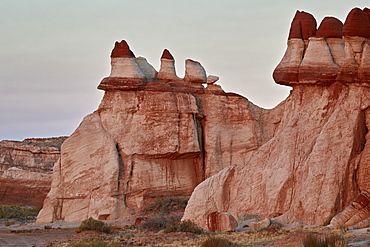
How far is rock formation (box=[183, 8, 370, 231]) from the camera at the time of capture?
89.5ft

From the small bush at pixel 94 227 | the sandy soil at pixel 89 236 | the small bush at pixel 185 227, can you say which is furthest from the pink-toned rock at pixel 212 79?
the small bush at pixel 185 227

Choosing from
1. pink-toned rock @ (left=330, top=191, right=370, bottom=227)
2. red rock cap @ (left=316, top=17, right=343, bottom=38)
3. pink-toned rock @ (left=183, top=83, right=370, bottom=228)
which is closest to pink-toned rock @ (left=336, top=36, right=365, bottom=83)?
pink-toned rock @ (left=183, top=83, right=370, bottom=228)

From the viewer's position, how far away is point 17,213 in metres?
49.3

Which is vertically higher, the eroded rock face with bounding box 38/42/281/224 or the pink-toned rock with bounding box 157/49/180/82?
the pink-toned rock with bounding box 157/49/180/82

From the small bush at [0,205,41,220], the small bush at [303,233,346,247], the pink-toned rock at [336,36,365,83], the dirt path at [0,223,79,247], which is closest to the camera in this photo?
the small bush at [303,233,346,247]

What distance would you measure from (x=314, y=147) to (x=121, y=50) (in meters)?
16.6

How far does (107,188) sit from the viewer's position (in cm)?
4044

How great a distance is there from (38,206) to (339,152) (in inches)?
1244

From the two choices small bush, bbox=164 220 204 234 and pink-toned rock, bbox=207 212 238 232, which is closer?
pink-toned rock, bbox=207 212 238 232

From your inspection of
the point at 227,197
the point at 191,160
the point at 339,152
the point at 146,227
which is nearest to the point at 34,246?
the point at 146,227

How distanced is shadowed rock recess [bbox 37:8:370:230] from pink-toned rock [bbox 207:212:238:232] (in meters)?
0.04

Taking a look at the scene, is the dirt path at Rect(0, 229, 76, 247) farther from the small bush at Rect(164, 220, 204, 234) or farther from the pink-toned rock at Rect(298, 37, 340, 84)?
the pink-toned rock at Rect(298, 37, 340, 84)

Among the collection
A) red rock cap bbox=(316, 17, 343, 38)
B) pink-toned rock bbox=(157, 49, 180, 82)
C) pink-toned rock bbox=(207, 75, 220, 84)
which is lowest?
red rock cap bbox=(316, 17, 343, 38)

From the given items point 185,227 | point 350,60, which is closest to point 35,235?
point 185,227
